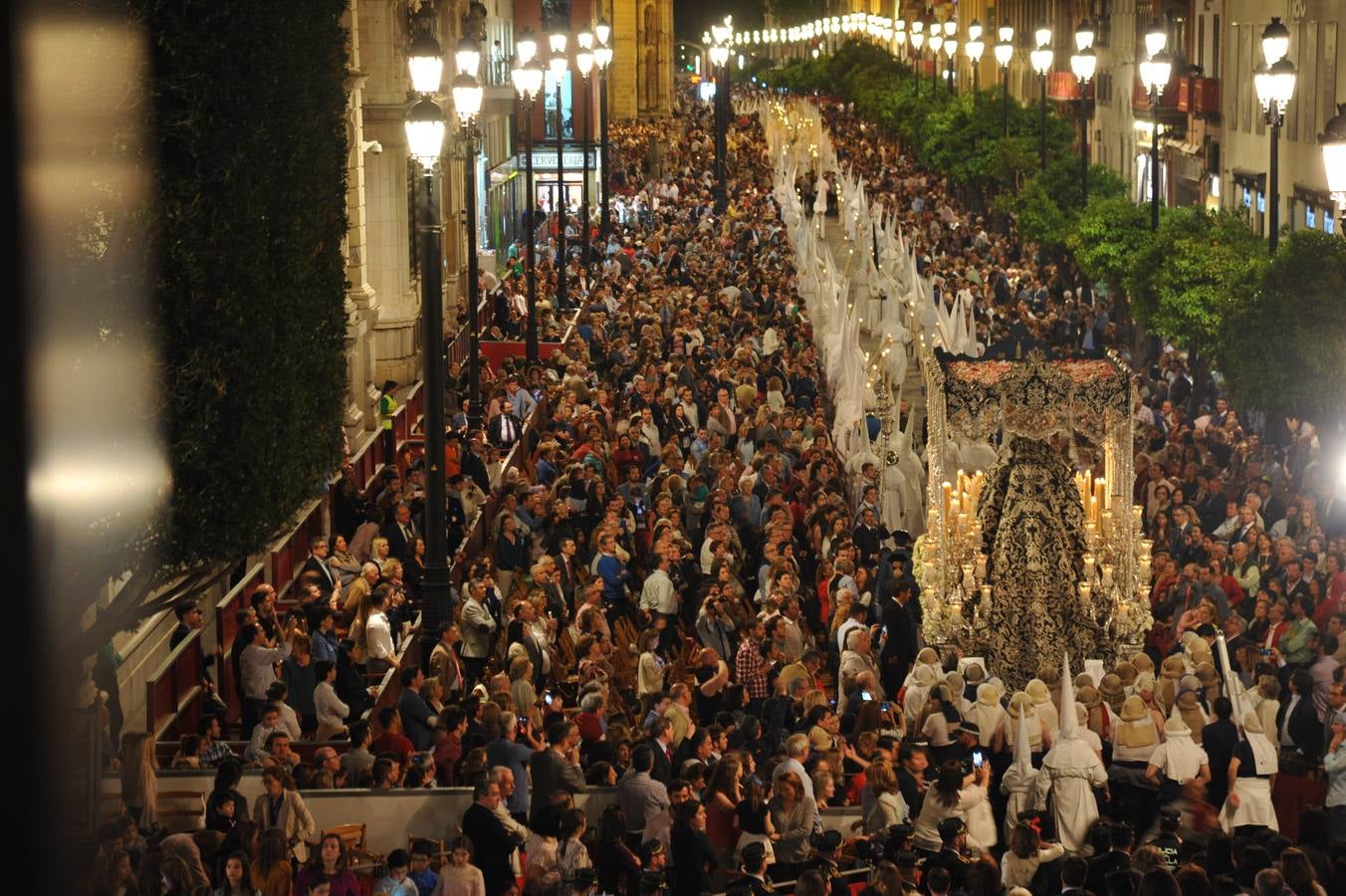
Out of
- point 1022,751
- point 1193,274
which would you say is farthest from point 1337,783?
point 1193,274

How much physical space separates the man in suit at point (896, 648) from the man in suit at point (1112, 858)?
19.8 feet

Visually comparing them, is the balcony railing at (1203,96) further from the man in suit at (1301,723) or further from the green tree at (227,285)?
the green tree at (227,285)

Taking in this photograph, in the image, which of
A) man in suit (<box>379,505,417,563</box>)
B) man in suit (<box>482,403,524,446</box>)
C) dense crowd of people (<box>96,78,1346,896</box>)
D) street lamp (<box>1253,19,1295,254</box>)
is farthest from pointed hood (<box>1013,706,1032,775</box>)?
man in suit (<box>482,403,524,446</box>)

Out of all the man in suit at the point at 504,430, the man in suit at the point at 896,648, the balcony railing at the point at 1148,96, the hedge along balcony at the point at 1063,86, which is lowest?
the man in suit at the point at 896,648

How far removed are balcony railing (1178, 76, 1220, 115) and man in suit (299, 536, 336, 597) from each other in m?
38.2

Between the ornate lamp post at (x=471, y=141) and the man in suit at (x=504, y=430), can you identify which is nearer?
the ornate lamp post at (x=471, y=141)

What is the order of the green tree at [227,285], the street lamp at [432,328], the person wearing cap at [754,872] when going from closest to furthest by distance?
the person wearing cap at [754,872]
the green tree at [227,285]
the street lamp at [432,328]

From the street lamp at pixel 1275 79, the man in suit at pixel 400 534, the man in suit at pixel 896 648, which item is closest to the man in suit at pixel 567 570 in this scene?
the man in suit at pixel 400 534

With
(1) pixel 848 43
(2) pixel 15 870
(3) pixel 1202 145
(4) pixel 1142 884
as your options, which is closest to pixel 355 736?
(4) pixel 1142 884

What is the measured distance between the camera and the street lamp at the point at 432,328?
59.0ft

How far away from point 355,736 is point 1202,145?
44.2m

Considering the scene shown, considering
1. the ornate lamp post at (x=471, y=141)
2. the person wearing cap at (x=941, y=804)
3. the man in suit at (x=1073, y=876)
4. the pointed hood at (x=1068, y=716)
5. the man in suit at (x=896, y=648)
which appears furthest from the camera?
the ornate lamp post at (x=471, y=141)

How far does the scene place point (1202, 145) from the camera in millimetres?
55438

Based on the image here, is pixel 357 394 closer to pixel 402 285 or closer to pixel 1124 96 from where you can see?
pixel 402 285
